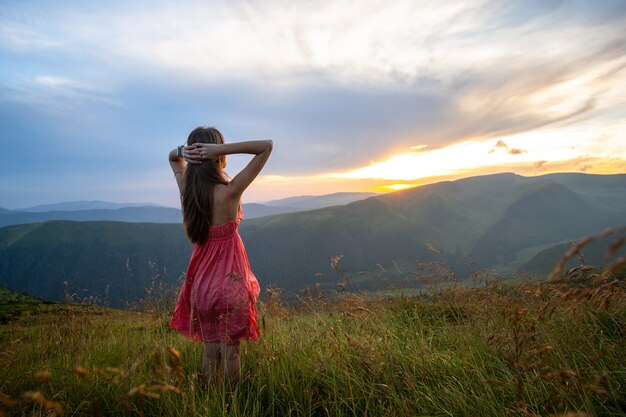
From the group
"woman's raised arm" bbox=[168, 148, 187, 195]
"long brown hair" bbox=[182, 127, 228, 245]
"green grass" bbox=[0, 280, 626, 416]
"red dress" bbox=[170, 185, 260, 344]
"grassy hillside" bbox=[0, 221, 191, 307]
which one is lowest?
"grassy hillside" bbox=[0, 221, 191, 307]

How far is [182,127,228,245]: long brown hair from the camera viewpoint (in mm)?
3990

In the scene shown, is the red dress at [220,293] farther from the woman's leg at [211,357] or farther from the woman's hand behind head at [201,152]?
the woman's hand behind head at [201,152]

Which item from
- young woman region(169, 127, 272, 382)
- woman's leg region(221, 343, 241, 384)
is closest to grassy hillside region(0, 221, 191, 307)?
young woman region(169, 127, 272, 382)

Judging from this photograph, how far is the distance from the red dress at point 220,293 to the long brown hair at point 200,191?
14 cm

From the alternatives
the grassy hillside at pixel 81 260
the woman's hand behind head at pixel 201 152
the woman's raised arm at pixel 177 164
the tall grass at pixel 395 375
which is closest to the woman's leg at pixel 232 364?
the tall grass at pixel 395 375

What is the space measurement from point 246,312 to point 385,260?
181486 millimetres

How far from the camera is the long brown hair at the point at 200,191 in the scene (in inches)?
157

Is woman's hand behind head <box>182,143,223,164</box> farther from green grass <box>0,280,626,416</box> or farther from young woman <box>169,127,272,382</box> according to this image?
green grass <box>0,280,626,416</box>

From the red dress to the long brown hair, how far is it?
0.46 ft

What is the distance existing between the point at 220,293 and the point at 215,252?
0.52 meters

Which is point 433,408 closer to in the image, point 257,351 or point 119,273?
point 257,351

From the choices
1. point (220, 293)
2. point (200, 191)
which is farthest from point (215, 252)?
point (200, 191)

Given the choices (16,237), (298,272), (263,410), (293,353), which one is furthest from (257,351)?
(16,237)

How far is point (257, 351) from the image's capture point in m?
4.07
